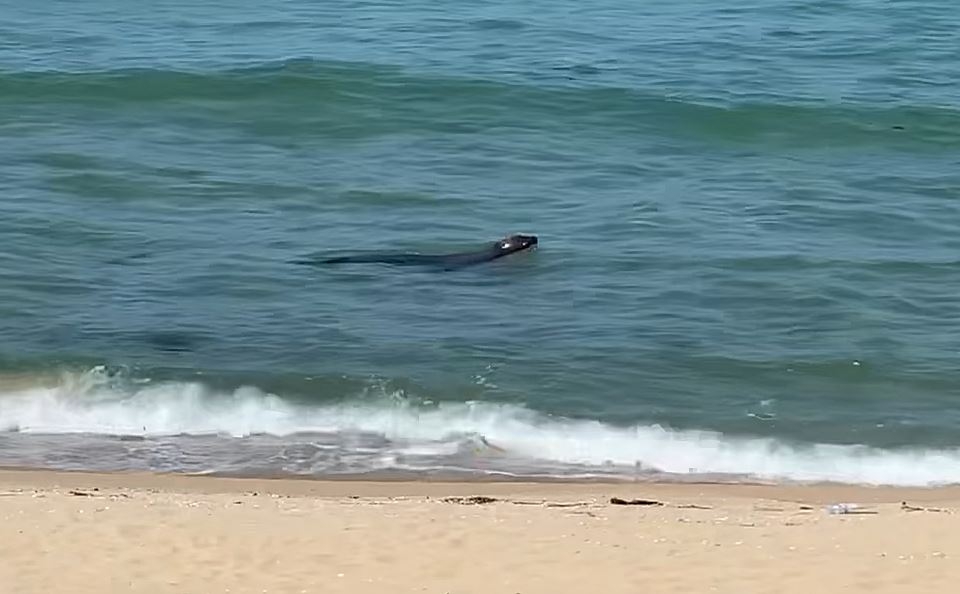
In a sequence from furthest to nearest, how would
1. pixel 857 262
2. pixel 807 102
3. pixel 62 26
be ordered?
pixel 62 26 < pixel 807 102 < pixel 857 262

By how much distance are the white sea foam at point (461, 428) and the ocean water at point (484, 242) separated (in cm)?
3

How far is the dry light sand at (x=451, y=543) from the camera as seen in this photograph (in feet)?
21.1

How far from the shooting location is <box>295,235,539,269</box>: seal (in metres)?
12.5

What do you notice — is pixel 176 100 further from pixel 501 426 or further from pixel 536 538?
pixel 536 538

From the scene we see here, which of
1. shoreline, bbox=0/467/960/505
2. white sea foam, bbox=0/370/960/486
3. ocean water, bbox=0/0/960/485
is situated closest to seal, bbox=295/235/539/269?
ocean water, bbox=0/0/960/485

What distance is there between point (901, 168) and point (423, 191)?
457 cm

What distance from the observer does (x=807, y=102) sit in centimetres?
1877

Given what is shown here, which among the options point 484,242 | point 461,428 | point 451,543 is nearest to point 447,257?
point 484,242

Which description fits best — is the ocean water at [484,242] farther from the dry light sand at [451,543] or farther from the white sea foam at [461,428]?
the dry light sand at [451,543]

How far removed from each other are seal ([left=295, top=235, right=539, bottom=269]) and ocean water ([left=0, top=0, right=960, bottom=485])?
13 centimetres

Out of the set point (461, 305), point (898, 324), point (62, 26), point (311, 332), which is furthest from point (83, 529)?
point (62, 26)

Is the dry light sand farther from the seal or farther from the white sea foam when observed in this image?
the seal

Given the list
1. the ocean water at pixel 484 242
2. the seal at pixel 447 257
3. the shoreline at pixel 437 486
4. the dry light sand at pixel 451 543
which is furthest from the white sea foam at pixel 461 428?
the seal at pixel 447 257

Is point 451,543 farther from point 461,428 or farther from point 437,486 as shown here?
point 461,428
